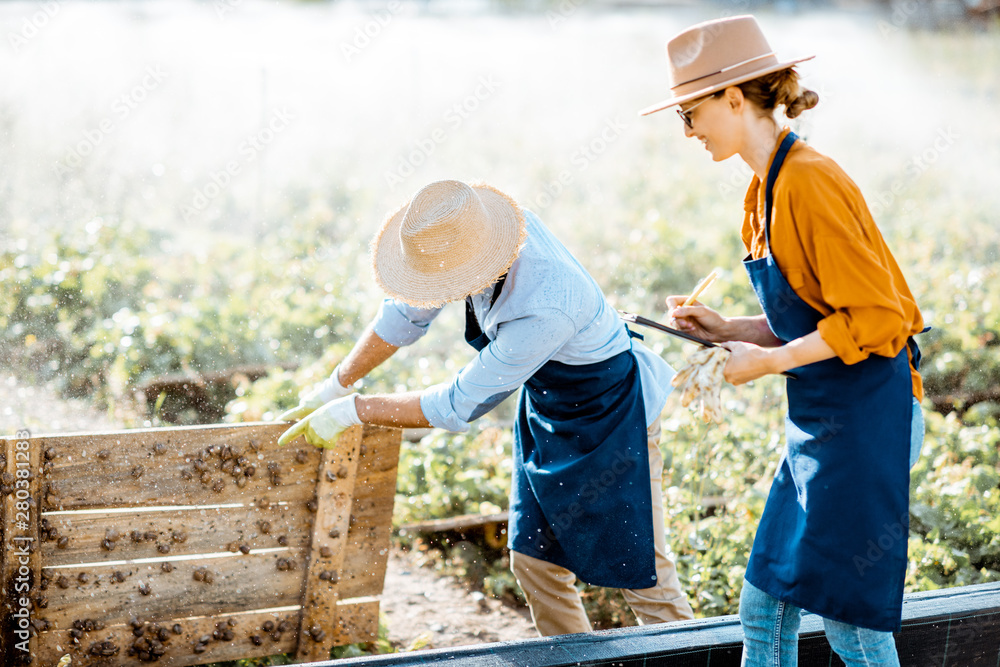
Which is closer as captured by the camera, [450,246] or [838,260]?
[838,260]

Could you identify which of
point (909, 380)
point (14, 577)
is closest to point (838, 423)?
point (909, 380)

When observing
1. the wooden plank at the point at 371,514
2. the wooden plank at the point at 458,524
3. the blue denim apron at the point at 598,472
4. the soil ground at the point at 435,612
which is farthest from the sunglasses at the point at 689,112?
the wooden plank at the point at 458,524

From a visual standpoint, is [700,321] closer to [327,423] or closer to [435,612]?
[327,423]

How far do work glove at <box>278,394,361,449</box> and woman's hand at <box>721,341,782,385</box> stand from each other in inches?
40.7

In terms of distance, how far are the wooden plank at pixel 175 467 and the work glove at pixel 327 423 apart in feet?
0.34

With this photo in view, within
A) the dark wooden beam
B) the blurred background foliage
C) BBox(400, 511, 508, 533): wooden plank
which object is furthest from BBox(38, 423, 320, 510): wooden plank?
the blurred background foliage

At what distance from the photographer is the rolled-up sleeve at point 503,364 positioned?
2088 millimetres

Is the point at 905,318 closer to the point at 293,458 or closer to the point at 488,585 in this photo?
the point at 293,458

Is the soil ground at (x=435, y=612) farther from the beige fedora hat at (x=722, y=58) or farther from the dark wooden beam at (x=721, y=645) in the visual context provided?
the beige fedora hat at (x=722, y=58)

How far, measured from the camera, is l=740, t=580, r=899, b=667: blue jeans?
5.79ft

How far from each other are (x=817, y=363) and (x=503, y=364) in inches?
30.1

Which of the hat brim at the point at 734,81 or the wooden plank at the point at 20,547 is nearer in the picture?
the hat brim at the point at 734,81

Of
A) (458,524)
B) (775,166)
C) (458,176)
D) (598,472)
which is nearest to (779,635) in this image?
(598,472)

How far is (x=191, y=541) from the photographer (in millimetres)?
2361
